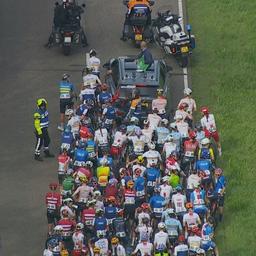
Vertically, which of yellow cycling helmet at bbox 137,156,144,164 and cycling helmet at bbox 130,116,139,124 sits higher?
cycling helmet at bbox 130,116,139,124

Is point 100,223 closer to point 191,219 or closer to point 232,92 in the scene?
point 191,219

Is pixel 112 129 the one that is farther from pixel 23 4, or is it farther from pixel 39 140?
pixel 23 4

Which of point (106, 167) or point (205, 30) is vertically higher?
point (205, 30)

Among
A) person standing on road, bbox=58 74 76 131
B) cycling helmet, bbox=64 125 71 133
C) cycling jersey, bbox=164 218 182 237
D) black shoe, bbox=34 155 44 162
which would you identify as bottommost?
cycling jersey, bbox=164 218 182 237

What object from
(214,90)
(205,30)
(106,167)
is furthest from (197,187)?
(205,30)

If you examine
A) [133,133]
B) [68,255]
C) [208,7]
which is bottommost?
[68,255]

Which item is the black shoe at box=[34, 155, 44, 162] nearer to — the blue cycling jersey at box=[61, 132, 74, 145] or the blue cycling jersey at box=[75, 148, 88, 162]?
the blue cycling jersey at box=[61, 132, 74, 145]

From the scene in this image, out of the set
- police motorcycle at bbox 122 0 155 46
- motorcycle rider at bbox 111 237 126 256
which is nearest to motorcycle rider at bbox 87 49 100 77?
police motorcycle at bbox 122 0 155 46

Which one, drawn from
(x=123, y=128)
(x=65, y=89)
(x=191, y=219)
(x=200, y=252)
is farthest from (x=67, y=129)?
(x=200, y=252)

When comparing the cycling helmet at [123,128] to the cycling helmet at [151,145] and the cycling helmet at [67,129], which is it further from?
the cycling helmet at [67,129]
